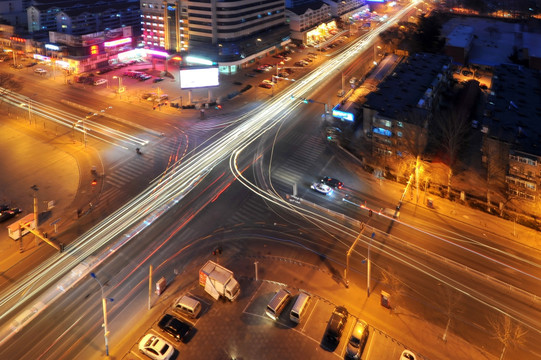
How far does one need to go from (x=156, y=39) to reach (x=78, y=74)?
21.4m

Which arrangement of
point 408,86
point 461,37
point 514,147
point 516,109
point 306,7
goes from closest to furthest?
1. point 514,147
2. point 516,109
3. point 408,86
4. point 461,37
5. point 306,7

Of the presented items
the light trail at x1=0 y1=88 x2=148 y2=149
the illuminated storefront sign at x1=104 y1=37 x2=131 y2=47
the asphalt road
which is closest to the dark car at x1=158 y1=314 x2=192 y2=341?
the asphalt road

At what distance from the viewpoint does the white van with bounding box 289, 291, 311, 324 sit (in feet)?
90.1

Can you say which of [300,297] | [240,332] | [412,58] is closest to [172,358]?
[240,332]

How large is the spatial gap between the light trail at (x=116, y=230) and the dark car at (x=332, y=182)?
14.6 metres

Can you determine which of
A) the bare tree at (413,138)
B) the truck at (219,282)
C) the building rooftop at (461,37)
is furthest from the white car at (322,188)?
the building rooftop at (461,37)

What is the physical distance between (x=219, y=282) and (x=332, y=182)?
20832 mm

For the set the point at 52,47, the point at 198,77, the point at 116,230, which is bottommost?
the point at 116,230

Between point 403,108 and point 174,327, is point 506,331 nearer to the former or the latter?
point 174,327

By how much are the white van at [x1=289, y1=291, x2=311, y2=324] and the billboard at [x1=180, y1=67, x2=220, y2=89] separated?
4812 centimetres

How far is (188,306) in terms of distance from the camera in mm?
27859

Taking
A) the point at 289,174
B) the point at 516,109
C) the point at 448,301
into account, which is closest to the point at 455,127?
the point at 516,109

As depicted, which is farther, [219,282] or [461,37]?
[461,37]

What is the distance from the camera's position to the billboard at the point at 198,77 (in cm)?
6512
